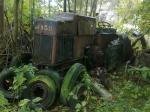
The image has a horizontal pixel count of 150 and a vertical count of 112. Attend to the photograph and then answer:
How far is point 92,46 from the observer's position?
897 cm

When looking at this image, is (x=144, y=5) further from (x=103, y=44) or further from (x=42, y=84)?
(x=42, y=84)

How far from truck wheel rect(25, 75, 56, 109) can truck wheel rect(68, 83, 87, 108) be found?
1.36 feet

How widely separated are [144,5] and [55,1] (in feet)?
Answer: 16.1

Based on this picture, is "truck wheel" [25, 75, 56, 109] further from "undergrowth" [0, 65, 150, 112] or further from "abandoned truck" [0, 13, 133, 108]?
"undergrowth" [0, 65, 150, 112]

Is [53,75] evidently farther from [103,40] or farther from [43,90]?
[103,40]

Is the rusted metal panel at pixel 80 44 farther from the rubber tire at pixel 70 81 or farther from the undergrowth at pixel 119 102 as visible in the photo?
the rubber tire at pixel 70 81

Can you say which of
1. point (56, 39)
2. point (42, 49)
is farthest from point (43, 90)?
point (56, 39)

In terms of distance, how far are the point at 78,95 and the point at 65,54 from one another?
166cm

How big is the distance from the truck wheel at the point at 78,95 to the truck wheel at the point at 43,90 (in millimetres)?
415

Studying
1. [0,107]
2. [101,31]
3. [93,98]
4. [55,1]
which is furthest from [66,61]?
[55,1]

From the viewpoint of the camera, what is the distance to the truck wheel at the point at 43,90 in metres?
6.27

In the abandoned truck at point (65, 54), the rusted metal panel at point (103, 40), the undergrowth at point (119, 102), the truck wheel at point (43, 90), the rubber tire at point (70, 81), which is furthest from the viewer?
the rusted metal panel at point (103, 40)

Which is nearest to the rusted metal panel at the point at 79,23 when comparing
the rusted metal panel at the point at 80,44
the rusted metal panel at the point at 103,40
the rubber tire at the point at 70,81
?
the rusted metal panel at the point at 80,44

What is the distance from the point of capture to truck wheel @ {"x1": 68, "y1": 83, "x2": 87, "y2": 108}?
19.7 ft
